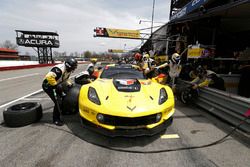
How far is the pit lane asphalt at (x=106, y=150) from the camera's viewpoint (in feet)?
7.08

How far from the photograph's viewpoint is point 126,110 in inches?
95.2

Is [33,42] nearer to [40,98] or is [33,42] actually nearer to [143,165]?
[40,98]

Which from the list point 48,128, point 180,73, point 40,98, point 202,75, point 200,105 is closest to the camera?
point 48,128

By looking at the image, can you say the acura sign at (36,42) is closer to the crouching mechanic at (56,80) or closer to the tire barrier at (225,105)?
the crouching mechanic at (56,80)

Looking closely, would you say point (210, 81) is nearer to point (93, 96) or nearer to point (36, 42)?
point (93, 96)

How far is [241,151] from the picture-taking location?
245 cm

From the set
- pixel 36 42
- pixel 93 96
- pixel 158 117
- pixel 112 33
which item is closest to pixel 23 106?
pixel 93 96

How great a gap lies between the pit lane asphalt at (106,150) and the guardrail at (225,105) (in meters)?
0.26

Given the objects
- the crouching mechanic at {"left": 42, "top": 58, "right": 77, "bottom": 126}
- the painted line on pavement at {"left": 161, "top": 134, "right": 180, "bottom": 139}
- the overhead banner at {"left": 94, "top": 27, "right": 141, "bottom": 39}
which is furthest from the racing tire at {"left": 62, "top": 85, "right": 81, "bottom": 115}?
the overhead banner at {"left": 94, "top": 27, "right": 141, "bottom": 39}

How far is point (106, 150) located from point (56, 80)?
72.0 inches

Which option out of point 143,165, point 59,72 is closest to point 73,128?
point 59,72

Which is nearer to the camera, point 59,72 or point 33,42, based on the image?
point 59,72

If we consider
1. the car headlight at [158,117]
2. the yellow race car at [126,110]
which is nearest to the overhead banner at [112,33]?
the yellow race car at [126,110]

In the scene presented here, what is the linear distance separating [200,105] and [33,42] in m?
44.4
